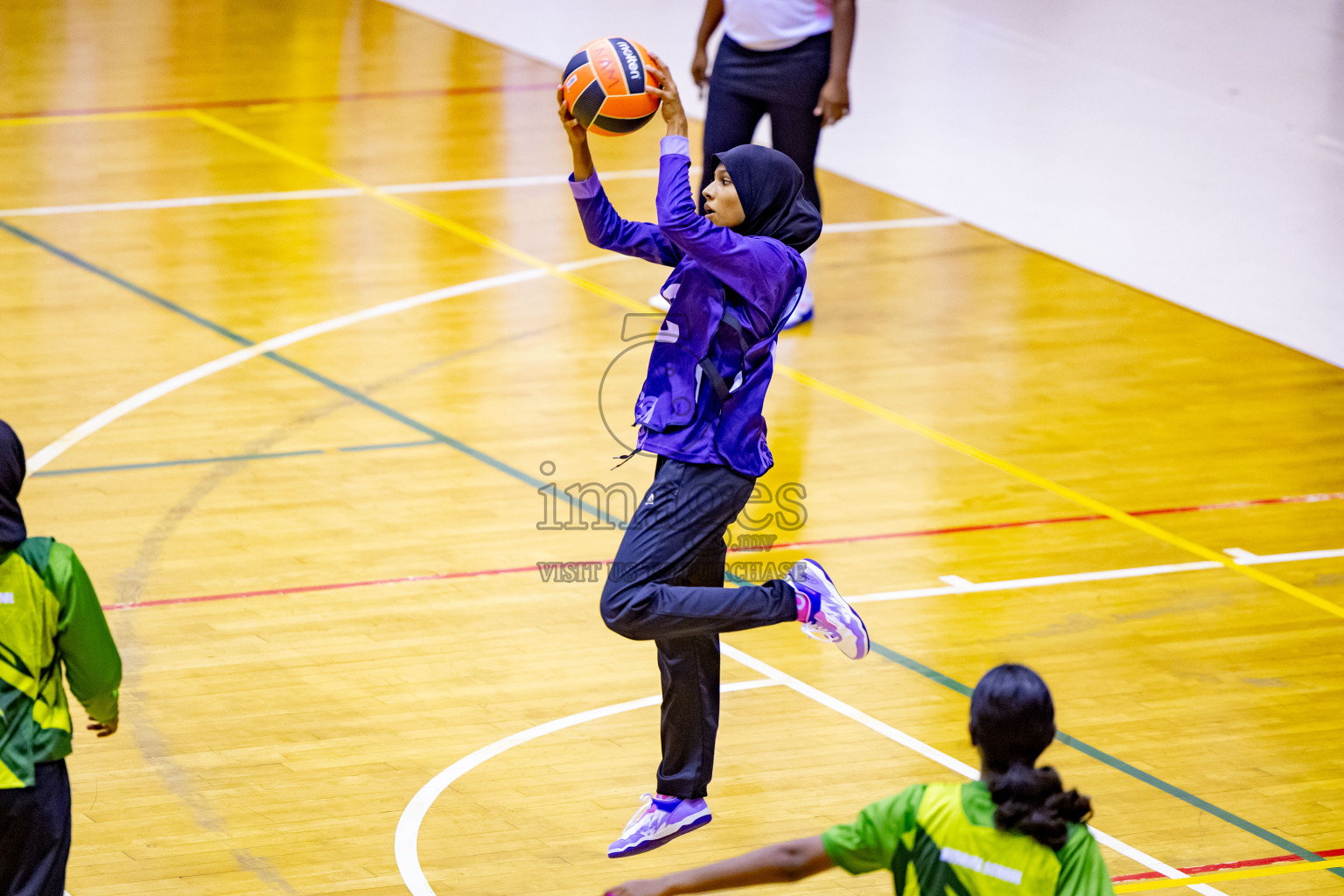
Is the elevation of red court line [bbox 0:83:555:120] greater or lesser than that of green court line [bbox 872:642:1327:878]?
greater

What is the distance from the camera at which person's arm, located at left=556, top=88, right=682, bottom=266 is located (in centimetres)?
512

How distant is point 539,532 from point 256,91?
730cm

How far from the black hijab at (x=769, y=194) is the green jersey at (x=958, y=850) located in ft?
6.62

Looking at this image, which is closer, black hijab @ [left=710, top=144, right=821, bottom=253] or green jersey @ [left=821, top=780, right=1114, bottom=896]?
green jersey @ [left=821, top=780, right=1114, bottom=896]

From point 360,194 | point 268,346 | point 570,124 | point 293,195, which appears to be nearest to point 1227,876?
point 570,124

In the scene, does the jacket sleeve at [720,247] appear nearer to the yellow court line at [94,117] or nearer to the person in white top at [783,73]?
the person in white top at [783,73]

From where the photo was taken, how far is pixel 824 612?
17.2 ft

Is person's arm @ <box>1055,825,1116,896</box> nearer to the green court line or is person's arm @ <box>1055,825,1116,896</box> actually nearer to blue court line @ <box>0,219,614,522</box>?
the green court line

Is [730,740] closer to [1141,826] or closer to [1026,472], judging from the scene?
[1141,826]

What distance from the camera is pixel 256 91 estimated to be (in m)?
13.6

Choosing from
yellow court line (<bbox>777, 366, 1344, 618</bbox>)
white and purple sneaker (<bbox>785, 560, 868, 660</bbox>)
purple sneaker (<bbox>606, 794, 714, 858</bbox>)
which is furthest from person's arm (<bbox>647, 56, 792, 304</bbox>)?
yellow court line (<bbox>777, 366, 1344, 618</bbox>)

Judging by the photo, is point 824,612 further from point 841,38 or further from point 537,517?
point 841,38

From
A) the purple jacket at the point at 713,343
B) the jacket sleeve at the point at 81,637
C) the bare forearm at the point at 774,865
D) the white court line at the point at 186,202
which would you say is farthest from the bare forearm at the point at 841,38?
the bare forearm at the point at 774,865

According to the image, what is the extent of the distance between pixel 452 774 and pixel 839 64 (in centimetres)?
470
